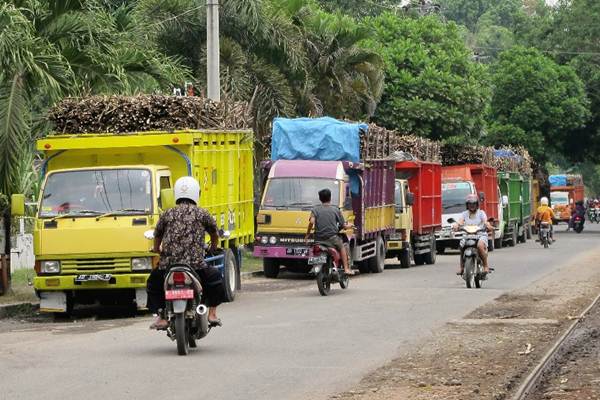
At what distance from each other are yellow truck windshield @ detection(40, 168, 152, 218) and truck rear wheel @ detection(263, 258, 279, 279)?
942 centimetres

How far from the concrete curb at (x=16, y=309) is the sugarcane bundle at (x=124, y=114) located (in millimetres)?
2784

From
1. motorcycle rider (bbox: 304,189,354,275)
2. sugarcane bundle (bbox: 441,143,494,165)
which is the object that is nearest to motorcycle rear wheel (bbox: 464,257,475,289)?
motorcycle rider (bbox: 304,189,354,275)

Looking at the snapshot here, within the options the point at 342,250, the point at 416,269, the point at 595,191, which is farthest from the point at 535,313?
the point at 595,191

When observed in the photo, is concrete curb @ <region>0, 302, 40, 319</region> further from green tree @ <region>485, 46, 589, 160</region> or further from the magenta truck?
green tree @ <region>485, 46, 589, 160</region>

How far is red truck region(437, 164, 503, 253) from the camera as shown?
40.3 meters

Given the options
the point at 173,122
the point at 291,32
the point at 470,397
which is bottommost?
the point at 470,397

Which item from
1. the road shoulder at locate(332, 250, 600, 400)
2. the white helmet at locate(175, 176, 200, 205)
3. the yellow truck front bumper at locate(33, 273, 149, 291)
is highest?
the white helmet at locate(175, 176, 200, 205)

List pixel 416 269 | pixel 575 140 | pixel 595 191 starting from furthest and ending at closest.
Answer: pixel 595 191 → pixel 575 140 → pixel 416 269

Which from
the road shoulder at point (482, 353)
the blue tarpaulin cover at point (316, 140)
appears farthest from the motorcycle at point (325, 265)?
the blue tarpaulin cover at point (316, 140)

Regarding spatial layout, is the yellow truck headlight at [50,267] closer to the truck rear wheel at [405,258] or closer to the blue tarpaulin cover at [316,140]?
the blue tarpaulin cover at [316,140]

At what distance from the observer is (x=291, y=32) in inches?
1298

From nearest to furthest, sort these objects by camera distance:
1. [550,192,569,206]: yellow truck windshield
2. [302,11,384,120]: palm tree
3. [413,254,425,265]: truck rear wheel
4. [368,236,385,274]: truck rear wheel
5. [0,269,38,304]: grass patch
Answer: [0,269,38,304]: grass patch < [368,236,385,274]: truck rear wheel < [413,254,425,265]: truck rear wheel < [302,11,384,120]: palm tree < [550,192,569,206]: yellow truck windshield

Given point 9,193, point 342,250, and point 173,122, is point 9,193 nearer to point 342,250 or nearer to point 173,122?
point 173,122

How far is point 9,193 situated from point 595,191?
432 ft
